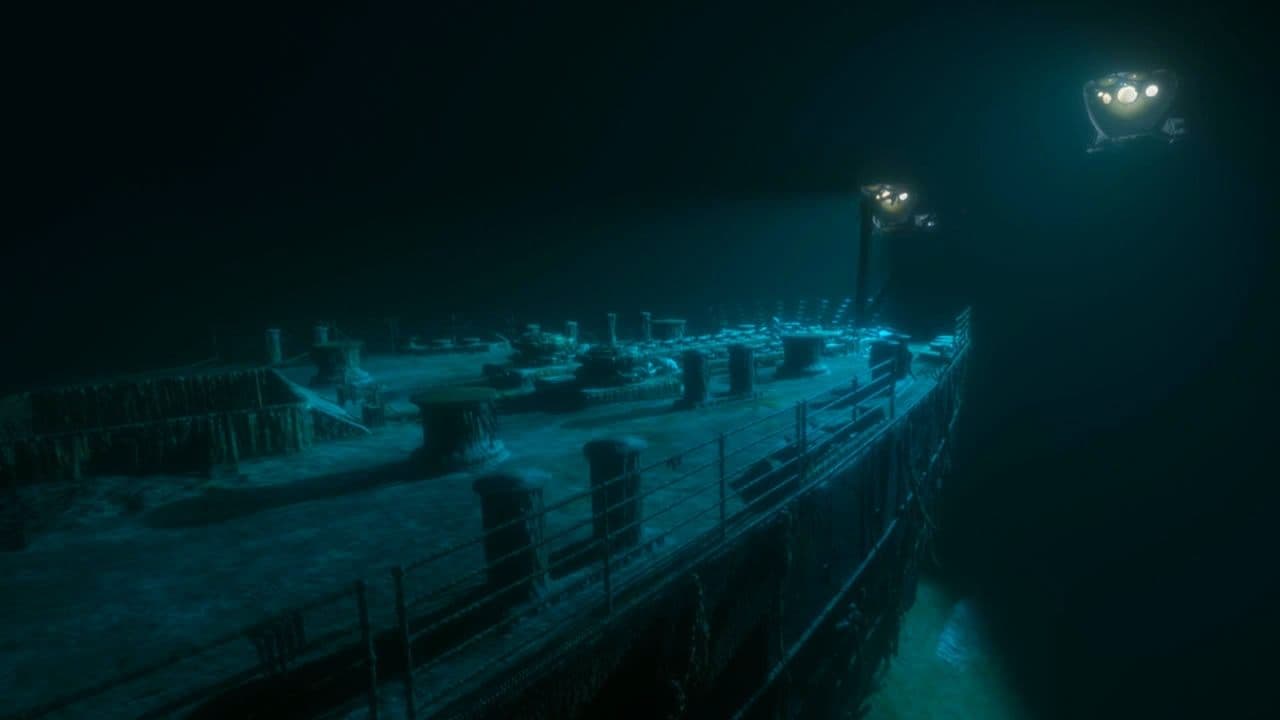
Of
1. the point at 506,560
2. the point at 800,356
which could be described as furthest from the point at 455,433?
the point at 800,356

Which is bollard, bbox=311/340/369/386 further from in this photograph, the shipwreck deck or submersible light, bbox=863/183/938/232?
submersible light, bbox=863/183/938/232

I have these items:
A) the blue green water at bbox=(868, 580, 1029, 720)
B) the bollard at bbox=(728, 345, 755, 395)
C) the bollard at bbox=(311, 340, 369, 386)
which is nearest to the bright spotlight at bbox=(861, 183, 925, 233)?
the blue green water at bbox=(868, 580, 1029, 720)

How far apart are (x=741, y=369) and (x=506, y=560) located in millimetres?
9486

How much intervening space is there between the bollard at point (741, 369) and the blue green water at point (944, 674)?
7.44 meters

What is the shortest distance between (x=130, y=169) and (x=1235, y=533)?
143 feet

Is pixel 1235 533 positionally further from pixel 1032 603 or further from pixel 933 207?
pixel 933 207

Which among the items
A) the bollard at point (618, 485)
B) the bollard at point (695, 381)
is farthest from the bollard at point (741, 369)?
the bollard at point (618, 485)

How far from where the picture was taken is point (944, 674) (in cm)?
1528

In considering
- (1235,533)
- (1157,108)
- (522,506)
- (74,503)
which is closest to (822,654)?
(522,506)

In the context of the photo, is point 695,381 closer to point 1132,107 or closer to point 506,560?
point 506,560

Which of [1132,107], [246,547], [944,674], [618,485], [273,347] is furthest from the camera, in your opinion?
[273,347]

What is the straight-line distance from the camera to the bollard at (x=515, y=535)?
5.75 m

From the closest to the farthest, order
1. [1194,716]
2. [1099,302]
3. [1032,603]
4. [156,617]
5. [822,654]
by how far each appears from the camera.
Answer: [156,617], [822,654], [1194,716], [1032,603], [1099,302]

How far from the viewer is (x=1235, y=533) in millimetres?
20781
